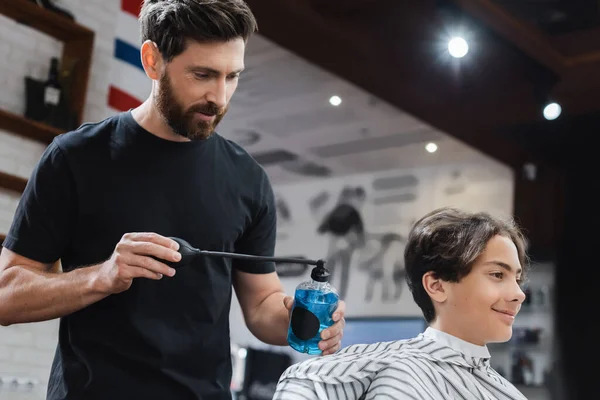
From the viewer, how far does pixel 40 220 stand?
5.11ft

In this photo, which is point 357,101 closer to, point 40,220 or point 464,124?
point 464,124

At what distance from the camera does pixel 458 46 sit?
16.3 ft

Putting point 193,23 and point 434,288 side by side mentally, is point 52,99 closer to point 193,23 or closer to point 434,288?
point 193,23

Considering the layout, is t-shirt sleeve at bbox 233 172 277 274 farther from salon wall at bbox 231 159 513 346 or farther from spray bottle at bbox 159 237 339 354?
salon wall at bbox 231 159 513 346

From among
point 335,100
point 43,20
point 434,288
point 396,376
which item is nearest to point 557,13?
point 335,100

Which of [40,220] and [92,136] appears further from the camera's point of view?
[92,136]

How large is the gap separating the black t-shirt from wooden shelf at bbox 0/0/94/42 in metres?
1.75

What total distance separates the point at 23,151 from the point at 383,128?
14.2 feet

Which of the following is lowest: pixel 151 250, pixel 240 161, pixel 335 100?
pixel 151 250

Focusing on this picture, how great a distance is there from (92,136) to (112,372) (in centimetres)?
52

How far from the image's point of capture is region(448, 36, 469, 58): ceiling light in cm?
495

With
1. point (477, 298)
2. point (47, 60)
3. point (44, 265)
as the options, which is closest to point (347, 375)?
point (477, 298)

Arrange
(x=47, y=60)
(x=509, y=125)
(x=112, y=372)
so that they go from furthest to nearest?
(x=509, y=125)
(x=47, y=60)
(x=112, y=372)

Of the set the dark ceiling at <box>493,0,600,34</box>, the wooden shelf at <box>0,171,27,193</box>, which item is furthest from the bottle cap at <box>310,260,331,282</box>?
the dark ceiling at <box>493,0,600,34</box>
